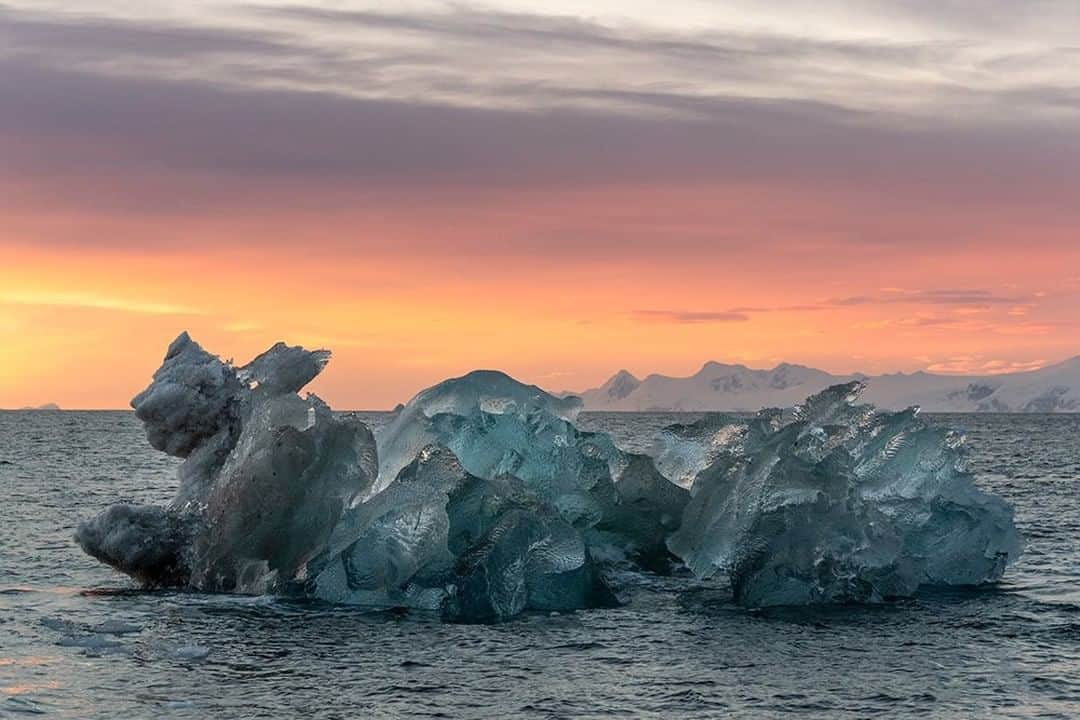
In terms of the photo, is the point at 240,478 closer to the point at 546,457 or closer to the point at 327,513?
the point at 327,513

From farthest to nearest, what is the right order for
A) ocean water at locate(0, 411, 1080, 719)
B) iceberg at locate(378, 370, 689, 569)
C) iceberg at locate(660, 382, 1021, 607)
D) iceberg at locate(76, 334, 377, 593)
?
1. iceberg at locate(378, 370, 689, 569)
2. iceberg at locate(76, 334, 377, 593)
3. iceberg at locate(660, 382, 1021, 607)
4. ocean water at locate(0, 411, 1080, 719)

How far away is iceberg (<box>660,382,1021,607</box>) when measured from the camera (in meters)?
29.9

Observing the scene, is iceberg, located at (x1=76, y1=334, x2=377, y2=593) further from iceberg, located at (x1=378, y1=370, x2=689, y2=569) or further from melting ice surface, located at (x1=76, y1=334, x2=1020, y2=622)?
iceberg, located at (x1=378, y1=370, x2=689, y2=569)

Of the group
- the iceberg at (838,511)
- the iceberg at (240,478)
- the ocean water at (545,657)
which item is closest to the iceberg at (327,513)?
the iceberg at (240,478)

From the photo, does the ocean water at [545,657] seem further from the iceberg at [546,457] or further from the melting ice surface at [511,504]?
the iceberg at [546,457]

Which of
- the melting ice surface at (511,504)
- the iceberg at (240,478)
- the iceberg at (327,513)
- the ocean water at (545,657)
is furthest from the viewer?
the iceberg at (240,478)

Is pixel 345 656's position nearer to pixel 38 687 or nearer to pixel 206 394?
pixel 38 687

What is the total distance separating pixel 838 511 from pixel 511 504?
6.87m

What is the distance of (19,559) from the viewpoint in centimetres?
3825

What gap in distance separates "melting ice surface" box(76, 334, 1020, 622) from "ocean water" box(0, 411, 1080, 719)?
955 mm

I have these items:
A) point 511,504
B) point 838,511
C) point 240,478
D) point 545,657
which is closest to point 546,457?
Result: point 511,504

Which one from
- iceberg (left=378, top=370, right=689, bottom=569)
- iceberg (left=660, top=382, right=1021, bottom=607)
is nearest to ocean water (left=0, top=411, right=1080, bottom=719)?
iceberg (left=660, top=382, right=1021, bottom=607)

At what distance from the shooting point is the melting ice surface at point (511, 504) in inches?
1167

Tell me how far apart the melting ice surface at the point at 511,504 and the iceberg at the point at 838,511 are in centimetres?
5
